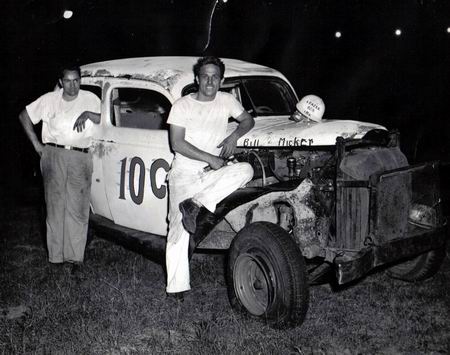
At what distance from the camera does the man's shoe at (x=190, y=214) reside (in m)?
4.29

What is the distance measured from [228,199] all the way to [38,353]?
1.84m

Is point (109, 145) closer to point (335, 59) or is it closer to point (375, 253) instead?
point (375, 253)

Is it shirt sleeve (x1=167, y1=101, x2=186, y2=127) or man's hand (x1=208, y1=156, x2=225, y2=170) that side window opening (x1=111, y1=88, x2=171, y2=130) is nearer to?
shirt sleeve (x1=167, y1=101, x2=186, y2=127)

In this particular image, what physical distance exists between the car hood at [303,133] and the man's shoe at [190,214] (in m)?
0.85

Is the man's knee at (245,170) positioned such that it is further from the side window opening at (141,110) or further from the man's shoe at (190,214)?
the side window opening at (141,110)

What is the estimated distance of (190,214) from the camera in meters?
4.29

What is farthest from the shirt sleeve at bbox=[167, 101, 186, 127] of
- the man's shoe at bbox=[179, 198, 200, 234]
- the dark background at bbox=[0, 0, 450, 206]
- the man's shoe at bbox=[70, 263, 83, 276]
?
the dark background at bbox=[0, 0, 450, 206]

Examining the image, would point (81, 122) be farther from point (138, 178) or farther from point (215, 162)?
point (215, 162)

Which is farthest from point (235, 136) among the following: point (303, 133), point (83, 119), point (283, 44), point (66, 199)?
point (283, 44)

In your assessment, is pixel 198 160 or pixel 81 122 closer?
pixel 198 160

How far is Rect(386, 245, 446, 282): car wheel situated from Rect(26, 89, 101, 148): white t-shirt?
337cm

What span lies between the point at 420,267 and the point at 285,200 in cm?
159

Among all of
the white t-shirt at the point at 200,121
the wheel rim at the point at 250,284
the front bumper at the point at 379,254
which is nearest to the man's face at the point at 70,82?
the white t-shirt at the point at 200,121

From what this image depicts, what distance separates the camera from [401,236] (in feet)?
14.1
